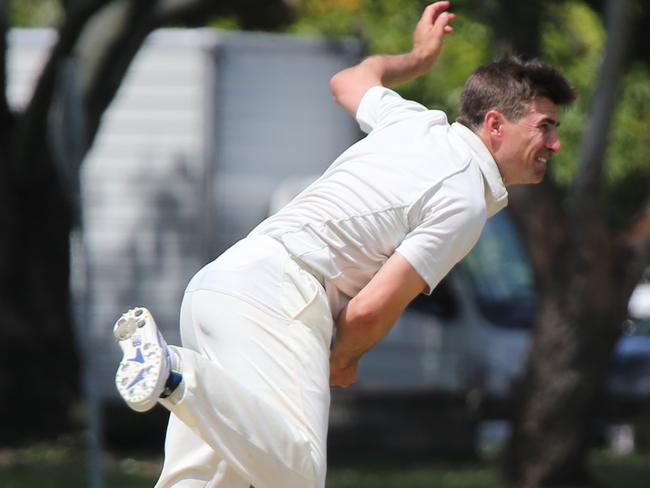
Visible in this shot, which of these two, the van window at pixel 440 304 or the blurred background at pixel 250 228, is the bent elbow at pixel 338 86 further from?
the van window at pixel 440 304

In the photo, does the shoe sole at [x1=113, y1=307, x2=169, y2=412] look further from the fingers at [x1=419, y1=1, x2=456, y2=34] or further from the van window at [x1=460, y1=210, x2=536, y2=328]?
the van window at [x1=460, y1=210, x2=536, y2=328]

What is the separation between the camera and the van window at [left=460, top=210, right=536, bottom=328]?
47.5 ft

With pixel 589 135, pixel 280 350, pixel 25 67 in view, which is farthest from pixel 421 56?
pixel 25 67

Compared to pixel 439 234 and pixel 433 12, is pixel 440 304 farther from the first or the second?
pixel 439 234

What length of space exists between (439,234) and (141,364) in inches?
37.2

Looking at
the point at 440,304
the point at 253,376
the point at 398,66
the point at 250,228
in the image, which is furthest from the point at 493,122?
the point at 250,228

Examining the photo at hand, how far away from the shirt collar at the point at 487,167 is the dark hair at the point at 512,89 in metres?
0.07

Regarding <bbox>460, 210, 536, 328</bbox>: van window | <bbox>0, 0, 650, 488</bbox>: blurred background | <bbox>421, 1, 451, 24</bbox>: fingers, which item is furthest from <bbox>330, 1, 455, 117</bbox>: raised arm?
<bbox>460, 210, 536, 328</bbox>: van window

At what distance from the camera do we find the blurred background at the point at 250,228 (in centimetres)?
1110

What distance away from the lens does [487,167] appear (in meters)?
4.83

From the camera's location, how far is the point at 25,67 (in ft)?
48.1

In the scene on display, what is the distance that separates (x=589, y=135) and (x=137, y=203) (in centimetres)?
519

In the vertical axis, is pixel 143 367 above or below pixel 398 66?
below

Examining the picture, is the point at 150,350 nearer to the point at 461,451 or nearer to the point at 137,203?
the point at 461,451
